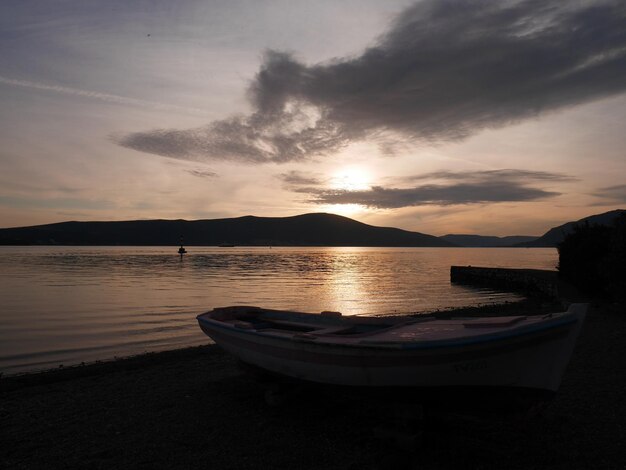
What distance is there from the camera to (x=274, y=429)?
7809 mm

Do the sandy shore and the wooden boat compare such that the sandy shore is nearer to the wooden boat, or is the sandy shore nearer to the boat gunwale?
the wooden boat

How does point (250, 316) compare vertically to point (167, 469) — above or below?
above

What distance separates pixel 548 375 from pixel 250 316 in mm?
7177

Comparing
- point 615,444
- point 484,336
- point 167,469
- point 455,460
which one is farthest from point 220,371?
point 615,444

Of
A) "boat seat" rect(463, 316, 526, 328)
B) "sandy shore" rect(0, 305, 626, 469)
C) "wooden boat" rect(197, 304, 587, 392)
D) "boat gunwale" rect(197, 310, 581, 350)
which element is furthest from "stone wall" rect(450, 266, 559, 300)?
"boat gunwale" rect(197, 310, 581, 350)

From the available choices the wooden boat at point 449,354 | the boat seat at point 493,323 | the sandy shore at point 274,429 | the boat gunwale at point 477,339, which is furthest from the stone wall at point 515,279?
the boat gunwale at point 477,339

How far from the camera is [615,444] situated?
22.4ft

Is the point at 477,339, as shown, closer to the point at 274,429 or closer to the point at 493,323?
the point at 493,323

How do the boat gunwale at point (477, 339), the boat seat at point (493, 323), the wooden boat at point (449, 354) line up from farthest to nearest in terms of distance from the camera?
the boat seat at point (493, 323) < the wooden boat at point (449, 354) < the boat gunwale at point (477, 339)

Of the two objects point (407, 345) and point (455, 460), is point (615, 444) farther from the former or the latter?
point (407, 345)

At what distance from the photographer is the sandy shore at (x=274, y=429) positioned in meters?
6.59

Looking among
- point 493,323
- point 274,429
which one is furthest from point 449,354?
point 274,429

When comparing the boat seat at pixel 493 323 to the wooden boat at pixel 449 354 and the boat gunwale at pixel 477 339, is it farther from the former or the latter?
the boat gunwale at pixel 477 339

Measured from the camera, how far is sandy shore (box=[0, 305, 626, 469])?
659 centimetres
